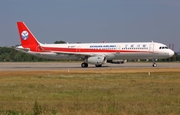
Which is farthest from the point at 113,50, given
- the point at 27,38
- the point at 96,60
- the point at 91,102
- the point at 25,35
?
the point at 91,102

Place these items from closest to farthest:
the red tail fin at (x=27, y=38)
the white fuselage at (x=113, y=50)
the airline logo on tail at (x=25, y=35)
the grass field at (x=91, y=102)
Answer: the grass field at (x=91, y=102) < the white fuselage at (x=113, y=50) < the red tail fin at (x=27, y=38) < the airline logo on tail at (x=25, y=35)

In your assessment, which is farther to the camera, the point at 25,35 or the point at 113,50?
the point at 25,35

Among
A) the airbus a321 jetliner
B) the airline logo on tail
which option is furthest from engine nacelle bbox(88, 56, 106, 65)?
the airline logo on tail

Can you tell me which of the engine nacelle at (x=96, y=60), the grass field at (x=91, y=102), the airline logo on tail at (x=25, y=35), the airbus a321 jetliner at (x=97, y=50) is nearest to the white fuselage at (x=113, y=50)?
the airbus a321 jetliner at (x=97, y=50)

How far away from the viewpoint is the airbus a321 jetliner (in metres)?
59.5

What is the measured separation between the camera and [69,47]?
63.5 m

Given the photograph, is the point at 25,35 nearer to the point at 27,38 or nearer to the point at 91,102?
the point at 27,38

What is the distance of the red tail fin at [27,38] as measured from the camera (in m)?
65.9

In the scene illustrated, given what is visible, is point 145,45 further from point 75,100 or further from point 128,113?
point 128,113

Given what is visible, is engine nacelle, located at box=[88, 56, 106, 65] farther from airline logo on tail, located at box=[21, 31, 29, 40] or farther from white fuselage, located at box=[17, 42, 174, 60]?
airline logo on tail, located at box=[21, 31, 29, 40]

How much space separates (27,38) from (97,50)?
1300 centimetres

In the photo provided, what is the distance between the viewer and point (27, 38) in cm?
6681

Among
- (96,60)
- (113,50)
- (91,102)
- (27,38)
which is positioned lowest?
(91,102)

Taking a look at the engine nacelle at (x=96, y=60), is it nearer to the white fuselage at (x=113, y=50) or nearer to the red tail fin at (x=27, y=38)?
the white fuselage at (x=113, y=50)
